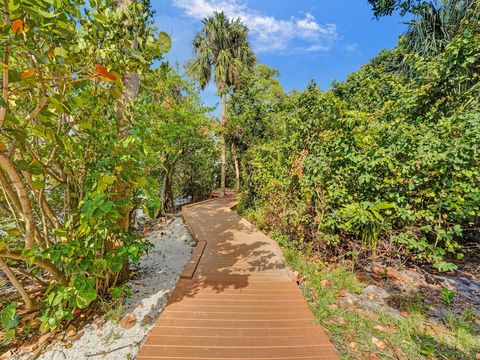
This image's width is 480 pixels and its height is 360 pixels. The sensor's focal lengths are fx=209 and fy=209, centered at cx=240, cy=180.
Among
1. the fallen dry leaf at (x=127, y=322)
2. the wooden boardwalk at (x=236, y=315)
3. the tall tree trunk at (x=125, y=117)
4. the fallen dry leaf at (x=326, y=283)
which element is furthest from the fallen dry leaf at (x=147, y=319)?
the fallen dry leaf at (x=326, y=283)

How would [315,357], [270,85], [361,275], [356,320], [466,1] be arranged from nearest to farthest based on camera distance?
[315,357]
[356,320]
[361,275]
[466,1]
[270,85]

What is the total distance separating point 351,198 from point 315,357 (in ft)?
7.11

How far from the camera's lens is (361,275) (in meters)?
3.19

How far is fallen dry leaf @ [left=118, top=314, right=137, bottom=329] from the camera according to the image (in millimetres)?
2266

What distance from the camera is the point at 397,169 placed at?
9.91ft

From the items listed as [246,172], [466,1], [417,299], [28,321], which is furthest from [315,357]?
[466,1]

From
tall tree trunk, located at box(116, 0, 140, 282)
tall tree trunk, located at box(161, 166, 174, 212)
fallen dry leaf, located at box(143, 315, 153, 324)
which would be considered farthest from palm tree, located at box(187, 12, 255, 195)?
fallen dry leaf, located at box(143, 315, 153, 324)

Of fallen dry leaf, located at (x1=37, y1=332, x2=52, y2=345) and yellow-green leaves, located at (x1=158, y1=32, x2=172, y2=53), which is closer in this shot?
yellow-green leaves, located at (x1=158, y1=32, x2=172, y2=53)

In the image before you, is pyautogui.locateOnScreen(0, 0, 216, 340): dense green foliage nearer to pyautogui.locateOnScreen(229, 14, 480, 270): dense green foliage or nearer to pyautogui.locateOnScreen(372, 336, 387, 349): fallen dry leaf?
pyautogui.locateOnScreen(372, 336, 387, 349): fallen dry leaf

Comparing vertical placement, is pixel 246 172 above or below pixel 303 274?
above

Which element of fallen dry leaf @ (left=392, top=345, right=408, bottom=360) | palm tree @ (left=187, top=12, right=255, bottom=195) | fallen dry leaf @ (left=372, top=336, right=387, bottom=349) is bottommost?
fallen dry leaf @ (left=392, top=345, right=408, bottom=360)

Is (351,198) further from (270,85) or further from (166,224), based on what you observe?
(270,85)

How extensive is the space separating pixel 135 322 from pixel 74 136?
223 centimetres

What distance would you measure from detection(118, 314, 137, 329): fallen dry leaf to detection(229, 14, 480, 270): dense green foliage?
2.83 meters
